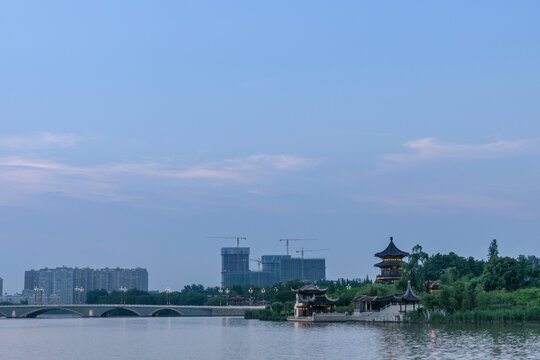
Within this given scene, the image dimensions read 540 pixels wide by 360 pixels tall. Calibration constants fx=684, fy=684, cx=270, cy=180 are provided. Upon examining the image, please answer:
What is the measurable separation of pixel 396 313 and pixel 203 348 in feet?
161

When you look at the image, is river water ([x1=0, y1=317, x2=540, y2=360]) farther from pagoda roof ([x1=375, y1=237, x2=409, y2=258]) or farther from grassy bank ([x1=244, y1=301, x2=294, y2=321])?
pagoda roof ([x1=375, y1=237, x2=409, y2=258])

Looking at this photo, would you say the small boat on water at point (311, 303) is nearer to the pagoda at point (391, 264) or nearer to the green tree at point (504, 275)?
the pagoda at point (391, 264)

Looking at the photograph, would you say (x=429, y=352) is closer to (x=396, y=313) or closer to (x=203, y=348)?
(x=203, y=348)

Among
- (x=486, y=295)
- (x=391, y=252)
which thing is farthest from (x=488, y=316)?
(x=391, y=252)

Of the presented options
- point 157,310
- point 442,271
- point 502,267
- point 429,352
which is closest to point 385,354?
point 429,352

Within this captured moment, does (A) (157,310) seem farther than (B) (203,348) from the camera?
Yes

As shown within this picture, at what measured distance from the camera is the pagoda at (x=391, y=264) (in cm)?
15562

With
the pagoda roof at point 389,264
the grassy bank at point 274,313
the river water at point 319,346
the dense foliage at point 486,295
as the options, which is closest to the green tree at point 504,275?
the dense foliage at point 486,295

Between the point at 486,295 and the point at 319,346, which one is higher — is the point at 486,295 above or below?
above

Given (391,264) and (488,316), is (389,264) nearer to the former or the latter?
(391,264)

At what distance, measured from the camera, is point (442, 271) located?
537 ft

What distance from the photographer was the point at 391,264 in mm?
156875

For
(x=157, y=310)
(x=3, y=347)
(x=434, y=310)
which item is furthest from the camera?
(x=157, y=310)

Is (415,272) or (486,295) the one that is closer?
(486,295)
